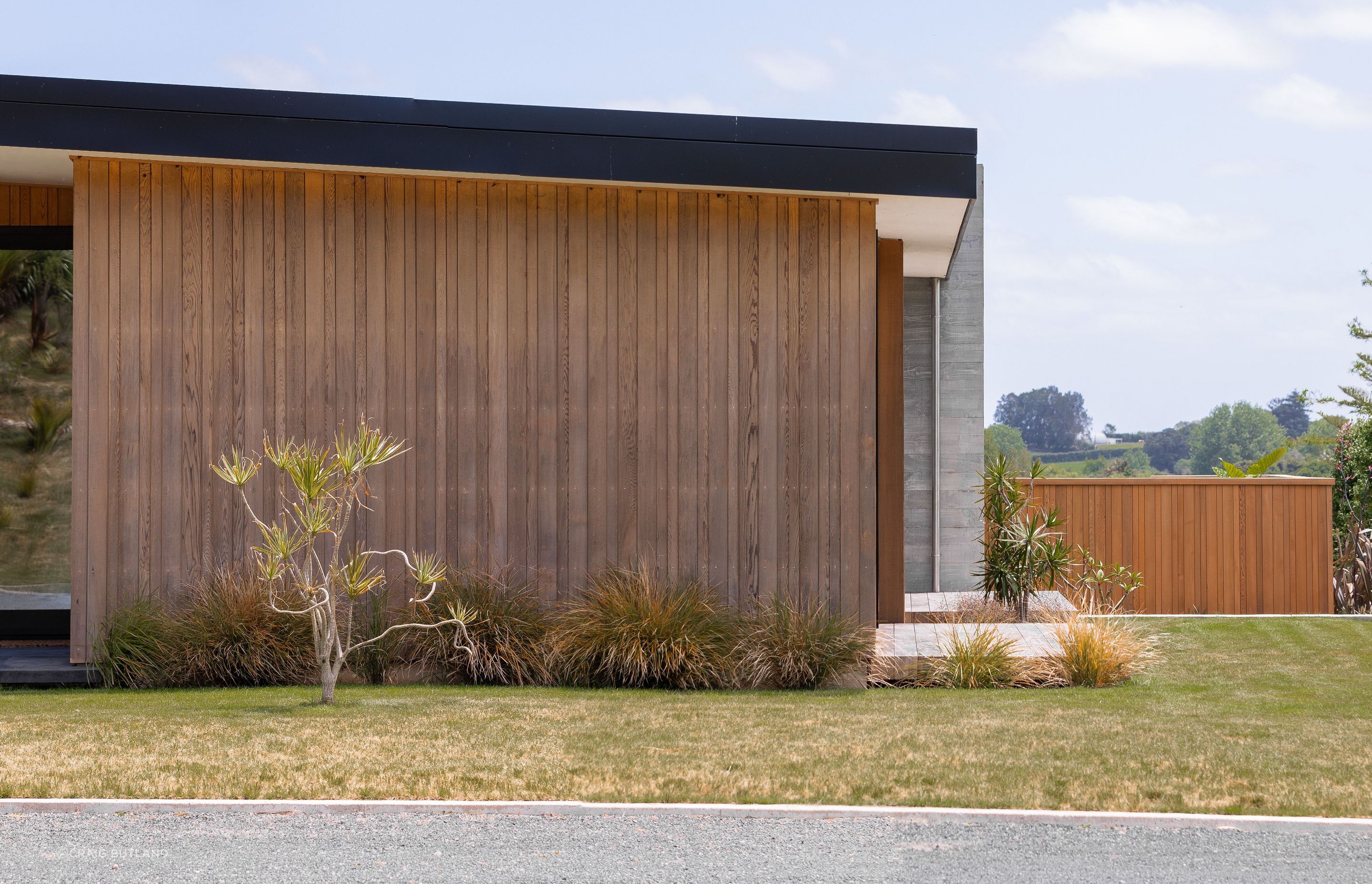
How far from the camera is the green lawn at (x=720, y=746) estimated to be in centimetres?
470

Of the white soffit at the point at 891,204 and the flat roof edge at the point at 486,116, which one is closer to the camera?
the flat roof edge at the point at 486,116

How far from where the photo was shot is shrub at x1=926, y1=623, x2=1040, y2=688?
7.76 m

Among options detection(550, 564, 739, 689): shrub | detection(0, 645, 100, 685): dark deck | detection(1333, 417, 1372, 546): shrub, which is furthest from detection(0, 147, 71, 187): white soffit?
detection(1333, 417, 1372, 546): shrub

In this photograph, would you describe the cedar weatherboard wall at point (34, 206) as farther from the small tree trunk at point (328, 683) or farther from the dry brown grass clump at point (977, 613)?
the dry brown grass clump at point (977, 613)

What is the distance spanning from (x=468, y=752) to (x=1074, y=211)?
282ft

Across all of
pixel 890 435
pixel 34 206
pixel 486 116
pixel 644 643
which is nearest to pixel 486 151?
pixel 486 116

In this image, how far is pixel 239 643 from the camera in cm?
742

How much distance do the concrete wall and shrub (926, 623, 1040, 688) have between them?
4.41 metres

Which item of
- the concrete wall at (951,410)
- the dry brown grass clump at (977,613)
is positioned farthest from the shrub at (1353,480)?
the dry brown grass clump at (977,613)

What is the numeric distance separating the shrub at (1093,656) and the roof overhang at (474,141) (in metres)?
2.90

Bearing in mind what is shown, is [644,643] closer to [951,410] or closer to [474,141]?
[474,141]

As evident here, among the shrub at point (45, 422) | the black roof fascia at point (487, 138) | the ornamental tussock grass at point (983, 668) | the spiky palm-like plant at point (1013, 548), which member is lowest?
Answer: the ornamental tussock grass at point (983, 668)

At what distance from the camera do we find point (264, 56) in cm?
6116

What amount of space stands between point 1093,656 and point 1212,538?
6664mm
